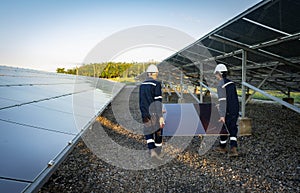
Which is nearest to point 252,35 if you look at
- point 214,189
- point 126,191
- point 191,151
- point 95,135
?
point 191,151

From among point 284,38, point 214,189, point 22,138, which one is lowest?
point 214,189

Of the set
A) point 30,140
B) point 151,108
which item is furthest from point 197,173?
point 30,140

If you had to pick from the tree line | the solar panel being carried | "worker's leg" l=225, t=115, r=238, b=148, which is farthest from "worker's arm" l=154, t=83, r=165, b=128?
the tree line

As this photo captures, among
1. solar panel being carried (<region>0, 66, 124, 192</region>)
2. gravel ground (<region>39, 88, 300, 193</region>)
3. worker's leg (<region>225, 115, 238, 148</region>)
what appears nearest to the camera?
solar panel being carried (<region>0, 66, 124, 192</region>)

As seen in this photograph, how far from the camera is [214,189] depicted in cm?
319

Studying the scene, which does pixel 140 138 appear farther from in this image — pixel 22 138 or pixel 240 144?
pixel 22 138

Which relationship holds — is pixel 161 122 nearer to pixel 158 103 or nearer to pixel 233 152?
pixel 158 103

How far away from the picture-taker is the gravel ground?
10.6ft

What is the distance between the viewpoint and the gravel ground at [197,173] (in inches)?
127

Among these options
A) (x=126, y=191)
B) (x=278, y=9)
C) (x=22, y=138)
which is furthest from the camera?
(x=278, y=9)

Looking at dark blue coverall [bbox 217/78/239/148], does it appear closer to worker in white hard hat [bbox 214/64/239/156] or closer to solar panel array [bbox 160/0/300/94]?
worker in white hard hat [bbox 214/64/239/156]

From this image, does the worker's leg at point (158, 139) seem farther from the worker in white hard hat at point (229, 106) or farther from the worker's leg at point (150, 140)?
the worker in white hard hat at point (229, 106)

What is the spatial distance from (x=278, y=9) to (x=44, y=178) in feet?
14.1

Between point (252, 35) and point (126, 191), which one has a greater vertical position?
point (252, 35)
